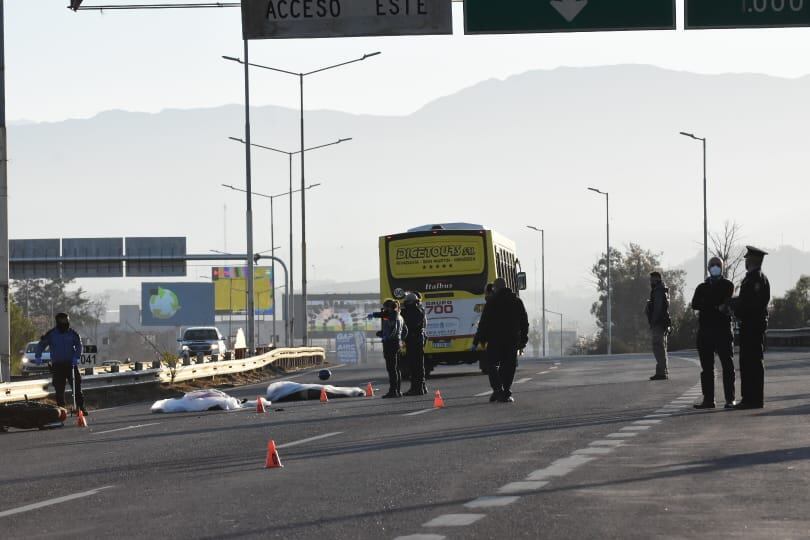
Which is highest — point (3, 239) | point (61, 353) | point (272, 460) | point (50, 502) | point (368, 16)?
point (368, 16)

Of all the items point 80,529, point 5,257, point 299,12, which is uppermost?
point 299,12

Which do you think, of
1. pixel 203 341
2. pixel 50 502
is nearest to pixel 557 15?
pixel 50 502

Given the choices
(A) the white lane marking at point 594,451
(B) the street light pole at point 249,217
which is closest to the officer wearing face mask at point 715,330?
(A) the white lane marking at point 594,451

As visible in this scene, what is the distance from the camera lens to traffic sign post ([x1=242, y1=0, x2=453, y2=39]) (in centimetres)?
2459

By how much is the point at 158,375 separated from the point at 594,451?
2308 centimetres

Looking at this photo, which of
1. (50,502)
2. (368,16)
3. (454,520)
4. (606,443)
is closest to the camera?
(454,520)

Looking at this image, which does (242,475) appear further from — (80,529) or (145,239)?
(145,239)

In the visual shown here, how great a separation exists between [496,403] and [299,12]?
20.9 feet

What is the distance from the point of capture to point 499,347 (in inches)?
1027

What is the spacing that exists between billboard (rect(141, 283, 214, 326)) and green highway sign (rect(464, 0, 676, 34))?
129035 millimetres

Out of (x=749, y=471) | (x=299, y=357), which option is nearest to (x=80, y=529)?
(x=749, y=471)

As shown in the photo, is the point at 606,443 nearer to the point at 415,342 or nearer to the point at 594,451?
the point at 594,451

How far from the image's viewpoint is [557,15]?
2503 centimetres

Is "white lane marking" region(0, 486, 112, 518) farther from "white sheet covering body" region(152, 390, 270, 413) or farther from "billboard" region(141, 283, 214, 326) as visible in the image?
"billboard" region(141, 283, 214, 326)
